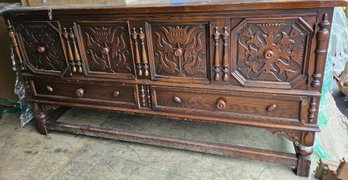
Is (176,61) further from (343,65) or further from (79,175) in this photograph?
(343,65)

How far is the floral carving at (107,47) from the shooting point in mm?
1602

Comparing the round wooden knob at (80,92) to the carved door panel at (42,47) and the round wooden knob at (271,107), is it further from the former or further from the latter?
the round wooden knob at (271,107)

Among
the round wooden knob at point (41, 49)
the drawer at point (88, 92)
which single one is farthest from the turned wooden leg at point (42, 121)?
the round wooden knob at point (41, 49)

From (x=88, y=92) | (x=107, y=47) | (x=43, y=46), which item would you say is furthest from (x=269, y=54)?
(x=43, y=46)

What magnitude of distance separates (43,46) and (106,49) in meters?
0.46

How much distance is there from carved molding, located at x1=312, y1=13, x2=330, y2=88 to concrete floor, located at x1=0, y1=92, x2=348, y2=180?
1.91 feet

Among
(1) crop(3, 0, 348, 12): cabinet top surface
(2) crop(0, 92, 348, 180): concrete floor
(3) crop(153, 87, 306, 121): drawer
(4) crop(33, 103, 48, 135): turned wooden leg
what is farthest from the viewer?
(4) crop(33, 103, 48, 135): turned wooden leg

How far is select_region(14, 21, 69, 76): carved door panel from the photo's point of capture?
1.74 m

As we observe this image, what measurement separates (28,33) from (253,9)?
1.37 meters

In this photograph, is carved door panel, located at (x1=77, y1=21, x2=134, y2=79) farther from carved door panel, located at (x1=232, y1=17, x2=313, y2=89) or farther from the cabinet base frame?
carved door panel, located at (x1=232, y1=17, x2=313, y2=89)

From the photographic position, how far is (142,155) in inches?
72.2

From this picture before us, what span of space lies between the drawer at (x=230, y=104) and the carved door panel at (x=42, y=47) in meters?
0.66

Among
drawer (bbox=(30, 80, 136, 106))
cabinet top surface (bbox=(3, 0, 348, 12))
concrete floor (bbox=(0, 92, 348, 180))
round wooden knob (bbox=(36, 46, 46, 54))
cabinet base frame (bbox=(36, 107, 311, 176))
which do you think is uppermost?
cabinet top surface (bbox=(3, 0, 348, 12))

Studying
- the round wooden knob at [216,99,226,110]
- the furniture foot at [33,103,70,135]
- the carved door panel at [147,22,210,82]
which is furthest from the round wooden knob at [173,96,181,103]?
the furniture foot at [33,103,70,135]
